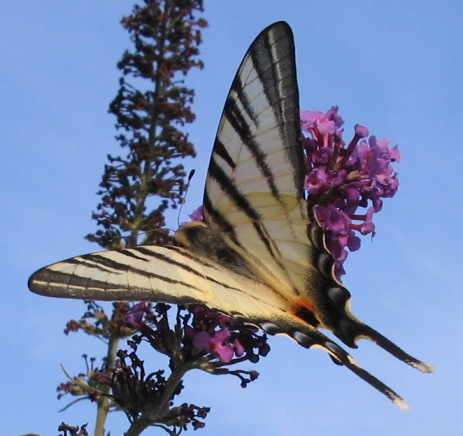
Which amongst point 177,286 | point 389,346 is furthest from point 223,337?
point 389,346

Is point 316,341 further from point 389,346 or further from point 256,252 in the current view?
point 256,252

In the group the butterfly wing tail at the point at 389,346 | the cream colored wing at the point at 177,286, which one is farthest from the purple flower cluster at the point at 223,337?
the butterfly wing tail at the point at 389,346

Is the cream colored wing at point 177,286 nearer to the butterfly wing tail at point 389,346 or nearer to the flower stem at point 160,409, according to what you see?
the butterfly wing tail at point 389,346

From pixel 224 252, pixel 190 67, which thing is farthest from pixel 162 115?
pixel 224 252

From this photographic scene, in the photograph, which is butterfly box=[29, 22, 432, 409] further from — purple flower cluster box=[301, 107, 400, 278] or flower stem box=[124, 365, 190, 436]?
flower stem box=[124, 365, 190, 436]

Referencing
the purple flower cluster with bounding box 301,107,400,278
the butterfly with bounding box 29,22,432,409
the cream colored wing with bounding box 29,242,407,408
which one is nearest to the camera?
the cream colored wing with bounding box 29,242,407,408

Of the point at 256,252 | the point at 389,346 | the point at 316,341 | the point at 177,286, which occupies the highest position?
the point at 256,252

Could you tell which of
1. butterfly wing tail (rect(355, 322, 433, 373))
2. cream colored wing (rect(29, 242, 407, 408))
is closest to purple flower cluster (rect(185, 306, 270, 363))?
cream colored wing (rect(29, 242, 407, 408))
